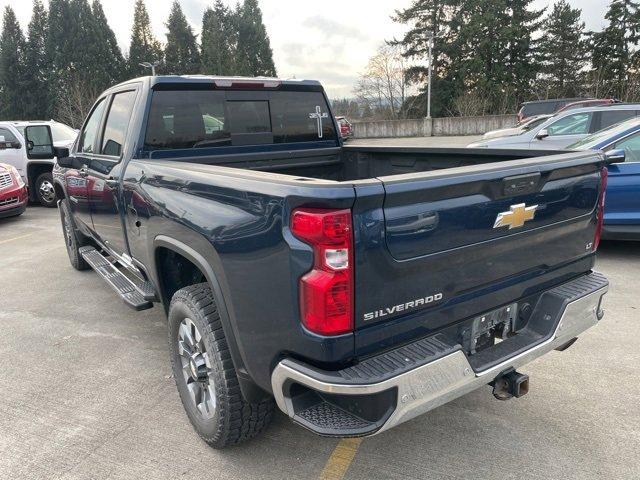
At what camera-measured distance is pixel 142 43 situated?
62781 millimetres

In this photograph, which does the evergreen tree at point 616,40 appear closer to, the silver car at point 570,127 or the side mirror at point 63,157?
the silver car at point 570,127

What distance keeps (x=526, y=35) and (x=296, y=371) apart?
52.1 meters

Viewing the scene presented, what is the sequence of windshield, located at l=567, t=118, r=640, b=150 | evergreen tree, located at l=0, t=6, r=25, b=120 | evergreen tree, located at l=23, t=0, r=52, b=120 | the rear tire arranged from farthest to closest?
evergreen tree, located at l=23, t=0, r=52, b=120 < evergreen tree, located at l=0, t=6, r=25, b=120 < windshield, located at l=567, t=118, r=640, b=150 < the rear tire

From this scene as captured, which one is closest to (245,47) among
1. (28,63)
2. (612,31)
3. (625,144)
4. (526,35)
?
(28,63)

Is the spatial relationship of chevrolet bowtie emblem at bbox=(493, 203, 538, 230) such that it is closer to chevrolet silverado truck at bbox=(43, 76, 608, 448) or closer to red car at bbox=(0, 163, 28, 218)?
chevrolet silverado truck at bbox=(43, 76, 608, 448)

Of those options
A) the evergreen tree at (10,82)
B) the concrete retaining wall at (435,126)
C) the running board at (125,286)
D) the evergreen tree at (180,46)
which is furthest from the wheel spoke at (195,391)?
the evergreen tree at (180,46)

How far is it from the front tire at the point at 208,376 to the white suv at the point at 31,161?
978 cm

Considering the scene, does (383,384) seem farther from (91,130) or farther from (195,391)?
(91,130)

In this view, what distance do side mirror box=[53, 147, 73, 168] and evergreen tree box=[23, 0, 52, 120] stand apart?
5848 cm

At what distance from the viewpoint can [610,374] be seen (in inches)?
132

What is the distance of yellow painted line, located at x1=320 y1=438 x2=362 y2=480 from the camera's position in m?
2.54

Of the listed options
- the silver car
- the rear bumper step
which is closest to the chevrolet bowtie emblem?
the rear bumper step

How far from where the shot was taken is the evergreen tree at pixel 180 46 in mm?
65250

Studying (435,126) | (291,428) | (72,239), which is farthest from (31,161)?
(435,126)
